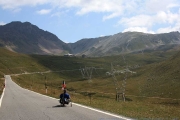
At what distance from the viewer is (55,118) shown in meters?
16.3

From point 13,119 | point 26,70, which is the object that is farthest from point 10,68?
point 13,119

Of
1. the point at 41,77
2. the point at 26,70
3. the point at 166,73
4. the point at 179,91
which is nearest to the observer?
the point at 179,91

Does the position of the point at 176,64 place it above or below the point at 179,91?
above

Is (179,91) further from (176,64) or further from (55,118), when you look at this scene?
(55,118)

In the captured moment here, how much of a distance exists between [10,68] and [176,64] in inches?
4502

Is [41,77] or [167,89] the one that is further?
[41,77]

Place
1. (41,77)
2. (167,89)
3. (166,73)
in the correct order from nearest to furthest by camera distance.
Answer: (167,89) < (166,73) < (41,77)

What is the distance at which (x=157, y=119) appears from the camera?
50.7ft

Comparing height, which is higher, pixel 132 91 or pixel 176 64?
pixel 176 64

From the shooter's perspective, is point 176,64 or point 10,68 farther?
point 10,68

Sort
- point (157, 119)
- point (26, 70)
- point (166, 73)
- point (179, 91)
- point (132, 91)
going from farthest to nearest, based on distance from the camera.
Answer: point (26, 70), point (166, 73), point (132, 91), point (179, 91), point (157, 119)

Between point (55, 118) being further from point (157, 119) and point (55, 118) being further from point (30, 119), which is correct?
point (157, 119)

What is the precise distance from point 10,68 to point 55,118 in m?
179

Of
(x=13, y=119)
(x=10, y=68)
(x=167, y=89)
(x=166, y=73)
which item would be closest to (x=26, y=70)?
(x=10, y=68)
